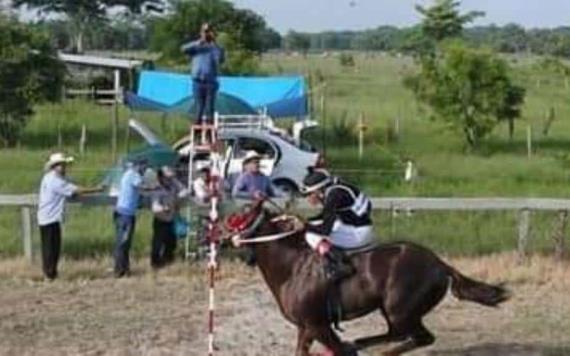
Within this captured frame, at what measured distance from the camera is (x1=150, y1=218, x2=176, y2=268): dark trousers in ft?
60.0

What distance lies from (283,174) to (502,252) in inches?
341

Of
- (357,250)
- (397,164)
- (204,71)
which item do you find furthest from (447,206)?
(397,164)

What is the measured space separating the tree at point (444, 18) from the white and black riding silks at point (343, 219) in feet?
190

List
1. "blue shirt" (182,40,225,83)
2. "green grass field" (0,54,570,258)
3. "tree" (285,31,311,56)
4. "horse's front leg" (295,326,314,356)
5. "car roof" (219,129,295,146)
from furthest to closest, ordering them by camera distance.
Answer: "tree" (285,31,311,56), "car roof" (219,129,295,146), "blue shirt" (182,40,225,83), "green grass field" (0,54,570,258), "horse's front leg" (295,326,314,356)

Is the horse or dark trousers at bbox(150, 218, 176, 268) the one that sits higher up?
the horse

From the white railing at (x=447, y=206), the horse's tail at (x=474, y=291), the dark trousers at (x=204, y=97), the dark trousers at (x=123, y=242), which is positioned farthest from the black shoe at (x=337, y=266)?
A: the dark trousers at (x=204, y=97)

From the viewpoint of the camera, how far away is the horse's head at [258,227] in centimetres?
1209

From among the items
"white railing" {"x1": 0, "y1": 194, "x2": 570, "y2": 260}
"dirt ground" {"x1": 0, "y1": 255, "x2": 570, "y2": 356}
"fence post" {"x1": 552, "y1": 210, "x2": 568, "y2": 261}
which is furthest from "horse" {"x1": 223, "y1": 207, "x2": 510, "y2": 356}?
"fence post" {"x1": 552, "y1": 210, "x2": 568, "y2": 261}

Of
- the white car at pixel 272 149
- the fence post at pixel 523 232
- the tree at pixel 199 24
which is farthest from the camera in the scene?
the tree at pixel 199 24

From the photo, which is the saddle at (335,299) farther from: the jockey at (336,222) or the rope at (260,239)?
the rope at (260,239)

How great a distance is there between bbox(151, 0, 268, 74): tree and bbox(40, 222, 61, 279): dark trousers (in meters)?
46.9

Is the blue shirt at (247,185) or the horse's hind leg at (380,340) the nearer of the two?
the horse's hind leg at (380,340)

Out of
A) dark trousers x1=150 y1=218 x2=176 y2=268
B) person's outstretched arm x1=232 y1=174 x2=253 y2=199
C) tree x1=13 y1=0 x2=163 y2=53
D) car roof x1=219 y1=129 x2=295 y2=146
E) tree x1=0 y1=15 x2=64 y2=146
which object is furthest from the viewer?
tree x1=13 y1=0 x2=163 y2=53

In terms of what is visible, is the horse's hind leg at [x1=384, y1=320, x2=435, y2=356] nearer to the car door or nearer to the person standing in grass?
the person standing in grass
